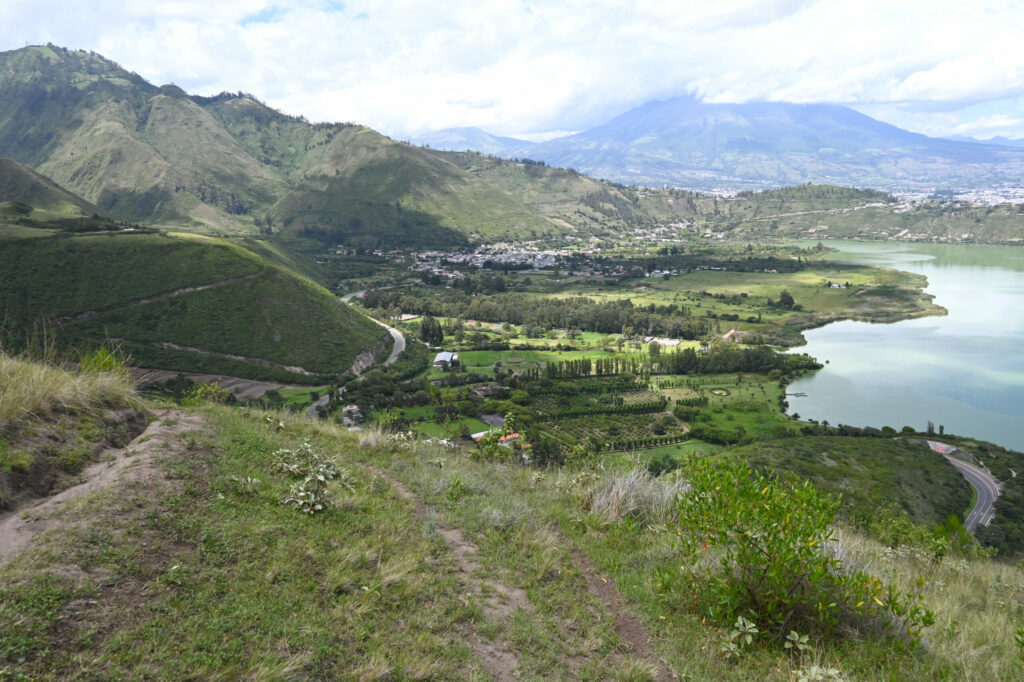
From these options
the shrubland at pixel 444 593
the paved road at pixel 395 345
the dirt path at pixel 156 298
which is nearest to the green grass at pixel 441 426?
the paved road at pixel 395 345

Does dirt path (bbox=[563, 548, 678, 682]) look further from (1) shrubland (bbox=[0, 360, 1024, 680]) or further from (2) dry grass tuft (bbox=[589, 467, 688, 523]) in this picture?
(2) dry grass tuft (bbox=[589, 467, 688, 523])

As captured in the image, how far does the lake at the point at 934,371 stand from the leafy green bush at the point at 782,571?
69974 mm

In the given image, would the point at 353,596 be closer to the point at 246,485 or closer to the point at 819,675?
the point at 246,485

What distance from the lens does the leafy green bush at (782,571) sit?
5160 mm

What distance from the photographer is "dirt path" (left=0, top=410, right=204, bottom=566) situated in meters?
4.94

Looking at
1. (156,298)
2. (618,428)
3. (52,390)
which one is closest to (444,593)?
(52,390)

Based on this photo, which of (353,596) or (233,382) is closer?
(353,596)

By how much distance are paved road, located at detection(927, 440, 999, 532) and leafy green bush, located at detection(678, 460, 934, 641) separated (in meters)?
49.3

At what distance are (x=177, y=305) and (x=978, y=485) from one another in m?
95.5

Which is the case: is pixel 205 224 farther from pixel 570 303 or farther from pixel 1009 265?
pixel 1009 265

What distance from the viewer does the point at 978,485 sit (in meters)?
48.4

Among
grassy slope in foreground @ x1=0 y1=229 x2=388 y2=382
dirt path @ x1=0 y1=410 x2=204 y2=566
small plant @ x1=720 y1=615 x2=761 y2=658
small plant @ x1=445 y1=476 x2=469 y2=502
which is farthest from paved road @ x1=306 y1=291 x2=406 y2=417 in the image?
small plant @ x1=720 y1=615 x2=761 y2=658

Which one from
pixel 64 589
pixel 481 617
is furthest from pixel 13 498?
pixel 481 617

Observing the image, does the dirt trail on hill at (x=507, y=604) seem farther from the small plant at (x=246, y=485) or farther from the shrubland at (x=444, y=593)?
the small plant at (x=246, y=485)
